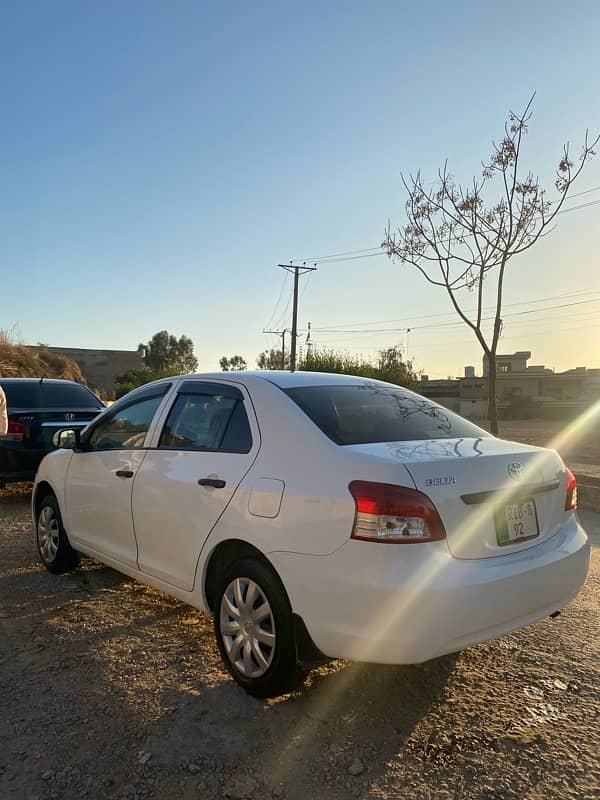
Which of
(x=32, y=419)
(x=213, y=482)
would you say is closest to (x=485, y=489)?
(x=213, y=482)

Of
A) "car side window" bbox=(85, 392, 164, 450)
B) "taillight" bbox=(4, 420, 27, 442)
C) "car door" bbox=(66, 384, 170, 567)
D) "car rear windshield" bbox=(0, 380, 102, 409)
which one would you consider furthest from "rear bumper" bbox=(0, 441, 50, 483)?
"car side window" bbox=(85, 392, 164, 450)

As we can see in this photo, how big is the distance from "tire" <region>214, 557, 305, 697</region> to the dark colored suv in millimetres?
5326

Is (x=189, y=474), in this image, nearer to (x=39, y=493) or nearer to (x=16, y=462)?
(x=39, y=493)

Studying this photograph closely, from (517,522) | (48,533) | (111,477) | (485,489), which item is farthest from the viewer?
(48,533)

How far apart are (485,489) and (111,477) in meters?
2.63

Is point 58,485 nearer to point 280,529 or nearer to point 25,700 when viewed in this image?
point 25,700

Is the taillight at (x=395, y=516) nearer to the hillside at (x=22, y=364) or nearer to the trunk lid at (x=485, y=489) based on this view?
the trunk lid at (x=485, y=489)

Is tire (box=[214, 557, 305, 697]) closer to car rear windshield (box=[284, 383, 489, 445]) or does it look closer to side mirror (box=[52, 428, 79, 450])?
car rear windshield (box=[284, 383, 489, 445])

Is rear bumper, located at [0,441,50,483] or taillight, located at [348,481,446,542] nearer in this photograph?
taillight, located at [348,481,446,542]

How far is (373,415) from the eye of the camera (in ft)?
11.7

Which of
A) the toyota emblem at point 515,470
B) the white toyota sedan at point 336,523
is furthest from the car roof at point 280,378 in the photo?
the toyota emblem at point 515,470

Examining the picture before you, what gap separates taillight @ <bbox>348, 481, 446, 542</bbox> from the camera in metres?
2.69

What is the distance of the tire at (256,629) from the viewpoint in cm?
299

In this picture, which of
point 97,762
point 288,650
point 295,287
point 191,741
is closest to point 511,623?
point 288,650
